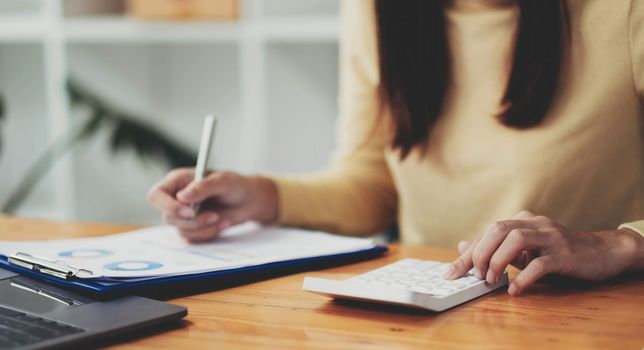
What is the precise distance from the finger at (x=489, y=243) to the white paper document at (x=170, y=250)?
0.63 ft

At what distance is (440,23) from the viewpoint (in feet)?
3.81

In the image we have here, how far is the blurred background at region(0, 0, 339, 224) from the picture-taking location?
6.82 feet

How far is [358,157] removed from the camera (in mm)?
1314

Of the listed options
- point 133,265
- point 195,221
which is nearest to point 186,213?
point 195,221

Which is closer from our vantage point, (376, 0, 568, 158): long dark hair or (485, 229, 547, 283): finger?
(485, 229, 547, 283): finger

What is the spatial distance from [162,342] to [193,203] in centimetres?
41

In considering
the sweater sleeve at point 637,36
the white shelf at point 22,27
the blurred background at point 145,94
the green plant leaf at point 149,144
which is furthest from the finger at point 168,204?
the white shelf at point 22,27

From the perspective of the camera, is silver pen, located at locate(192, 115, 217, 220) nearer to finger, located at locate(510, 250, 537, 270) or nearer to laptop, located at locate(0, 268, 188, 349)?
laptop, located at locate(0, 268, 188, 349)

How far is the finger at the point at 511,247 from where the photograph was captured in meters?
0.73

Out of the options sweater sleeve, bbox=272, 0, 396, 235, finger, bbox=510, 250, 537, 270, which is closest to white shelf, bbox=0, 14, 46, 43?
sweater sleeve, bbox=272, 0, 396, 235

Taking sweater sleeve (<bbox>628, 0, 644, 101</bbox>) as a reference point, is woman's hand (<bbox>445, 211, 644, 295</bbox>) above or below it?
below

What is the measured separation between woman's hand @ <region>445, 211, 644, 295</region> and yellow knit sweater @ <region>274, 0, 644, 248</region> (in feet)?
0.90

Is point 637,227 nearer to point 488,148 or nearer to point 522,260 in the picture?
point 522,260

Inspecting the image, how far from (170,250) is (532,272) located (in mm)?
397
